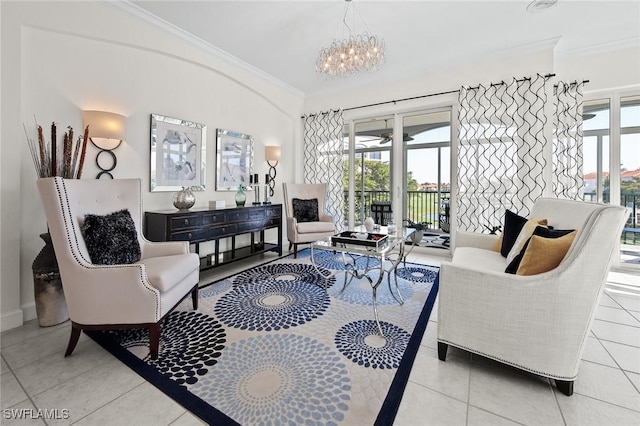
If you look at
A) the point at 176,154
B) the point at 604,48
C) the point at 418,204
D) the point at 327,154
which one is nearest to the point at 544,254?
the point at 176,154

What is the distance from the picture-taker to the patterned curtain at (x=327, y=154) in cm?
499

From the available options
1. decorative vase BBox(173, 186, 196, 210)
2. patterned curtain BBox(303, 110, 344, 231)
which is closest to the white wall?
decorative vase BBox(173, 186, 196, 210)

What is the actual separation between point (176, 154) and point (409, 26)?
10.1 feet

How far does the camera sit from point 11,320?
2.06 meters

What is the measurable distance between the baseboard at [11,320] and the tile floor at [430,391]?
0.19 meters

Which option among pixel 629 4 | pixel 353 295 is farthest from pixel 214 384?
pixel 629 4

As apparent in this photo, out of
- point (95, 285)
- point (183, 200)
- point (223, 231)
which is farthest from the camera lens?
point (223, 231)

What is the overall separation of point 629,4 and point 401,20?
87.1 inches

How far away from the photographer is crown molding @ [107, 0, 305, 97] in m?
2.69

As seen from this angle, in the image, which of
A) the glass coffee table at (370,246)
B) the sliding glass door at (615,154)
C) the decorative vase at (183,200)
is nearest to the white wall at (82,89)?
the decorative vase at (183,200)

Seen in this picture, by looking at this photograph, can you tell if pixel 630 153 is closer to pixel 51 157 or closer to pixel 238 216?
pixel 238 216

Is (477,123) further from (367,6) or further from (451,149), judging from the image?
(367,6)

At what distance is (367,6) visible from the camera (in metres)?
2.70

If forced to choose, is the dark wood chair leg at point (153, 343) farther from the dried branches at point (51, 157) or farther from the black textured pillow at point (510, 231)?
the black textured pillow at point (510, 231)
